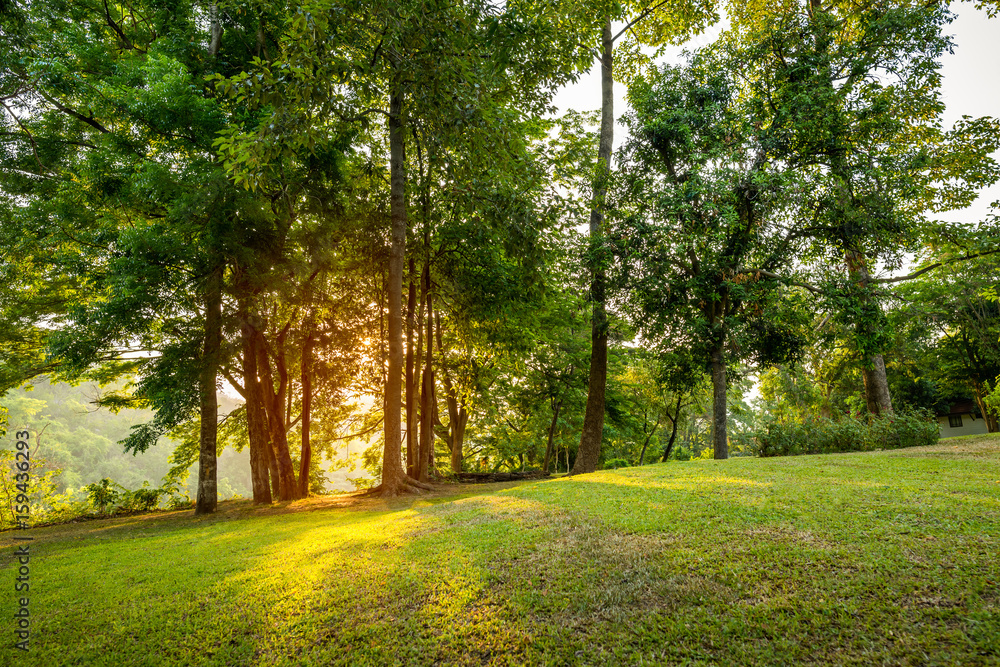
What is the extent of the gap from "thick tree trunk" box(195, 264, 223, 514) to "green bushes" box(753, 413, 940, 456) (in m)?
14.8

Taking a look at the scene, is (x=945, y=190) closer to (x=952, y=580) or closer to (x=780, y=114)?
(x=780, y=114)

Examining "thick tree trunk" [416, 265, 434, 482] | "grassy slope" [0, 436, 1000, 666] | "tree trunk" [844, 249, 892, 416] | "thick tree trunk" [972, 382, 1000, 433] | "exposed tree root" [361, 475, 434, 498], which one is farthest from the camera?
"thick tree trunk" [972, 382, 1000, 433]

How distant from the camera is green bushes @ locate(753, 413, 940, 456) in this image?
39.9ft

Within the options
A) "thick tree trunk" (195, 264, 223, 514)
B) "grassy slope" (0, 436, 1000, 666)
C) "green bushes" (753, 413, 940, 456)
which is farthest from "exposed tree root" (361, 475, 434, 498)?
"green bushes" (753, 413, 940, 456)

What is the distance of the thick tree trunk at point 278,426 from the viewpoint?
13320 millimetres

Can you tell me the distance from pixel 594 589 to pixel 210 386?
36.3 feet

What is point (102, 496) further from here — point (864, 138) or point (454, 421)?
point (864, 138)

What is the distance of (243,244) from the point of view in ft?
34.8

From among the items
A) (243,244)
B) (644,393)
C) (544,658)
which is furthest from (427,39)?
(644,393)

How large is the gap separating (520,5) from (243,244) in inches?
325

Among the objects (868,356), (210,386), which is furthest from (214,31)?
(868,356)

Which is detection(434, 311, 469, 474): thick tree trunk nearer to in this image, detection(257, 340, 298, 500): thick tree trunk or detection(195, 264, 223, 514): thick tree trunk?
detection(257, 340, 298, 500): thick tree trunk

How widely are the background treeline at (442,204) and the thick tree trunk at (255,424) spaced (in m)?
0.07

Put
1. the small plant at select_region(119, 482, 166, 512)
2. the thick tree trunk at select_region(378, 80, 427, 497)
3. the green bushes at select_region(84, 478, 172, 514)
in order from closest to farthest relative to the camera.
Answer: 1. the thick tree trunk at select_region(378, 80, 427, 497)
2. the green bushes at select_region(84, 478, 172, 514)
3. the small plant at select_region(119, 482, 166, 512)
